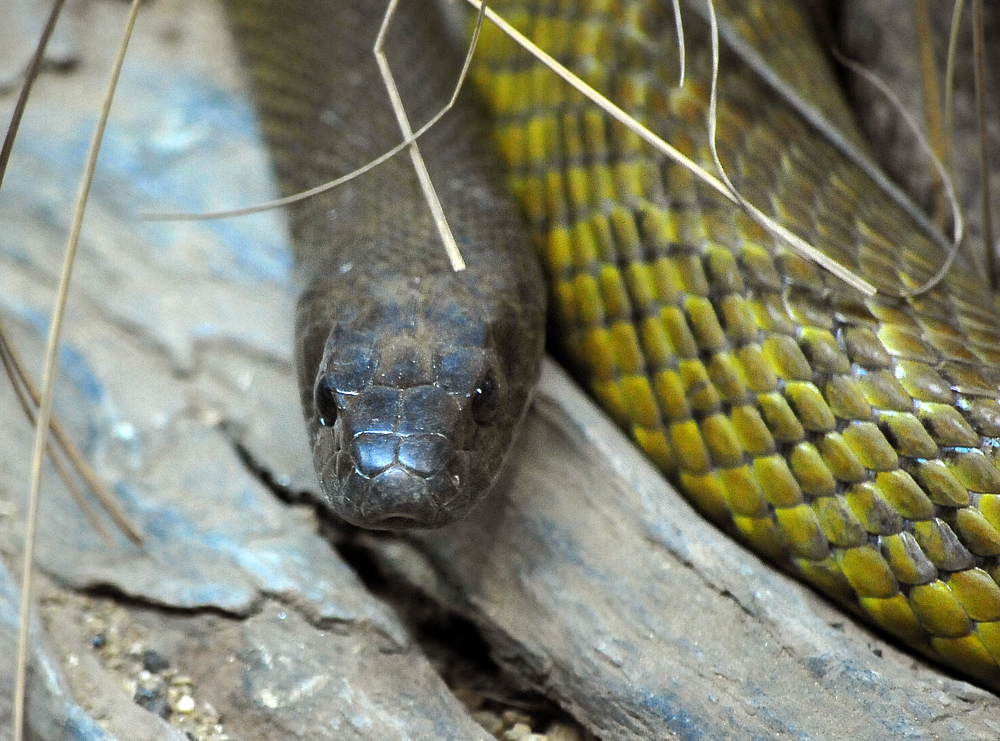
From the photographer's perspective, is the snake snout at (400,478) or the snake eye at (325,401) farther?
the snake eye at (325,401)

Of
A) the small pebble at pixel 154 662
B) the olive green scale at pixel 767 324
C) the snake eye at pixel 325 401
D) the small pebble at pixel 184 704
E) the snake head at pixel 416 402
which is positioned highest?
the olive green scale at pixel 767 324

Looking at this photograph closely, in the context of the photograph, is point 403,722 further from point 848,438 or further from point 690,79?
point 690,79

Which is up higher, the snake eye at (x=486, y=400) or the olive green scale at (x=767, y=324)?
the olive green scale at (x=767, y=324)

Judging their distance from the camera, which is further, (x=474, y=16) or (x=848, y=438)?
(x=474, y=16)

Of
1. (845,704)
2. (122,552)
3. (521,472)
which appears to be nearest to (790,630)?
(845,704)

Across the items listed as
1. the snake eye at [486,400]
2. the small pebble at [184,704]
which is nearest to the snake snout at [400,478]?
the snake eye at [486,400]

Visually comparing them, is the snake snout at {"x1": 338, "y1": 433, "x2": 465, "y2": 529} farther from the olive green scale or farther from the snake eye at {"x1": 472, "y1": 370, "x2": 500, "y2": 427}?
the olive green scale

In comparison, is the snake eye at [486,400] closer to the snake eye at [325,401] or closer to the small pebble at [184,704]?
the snake eye at [325,401]
